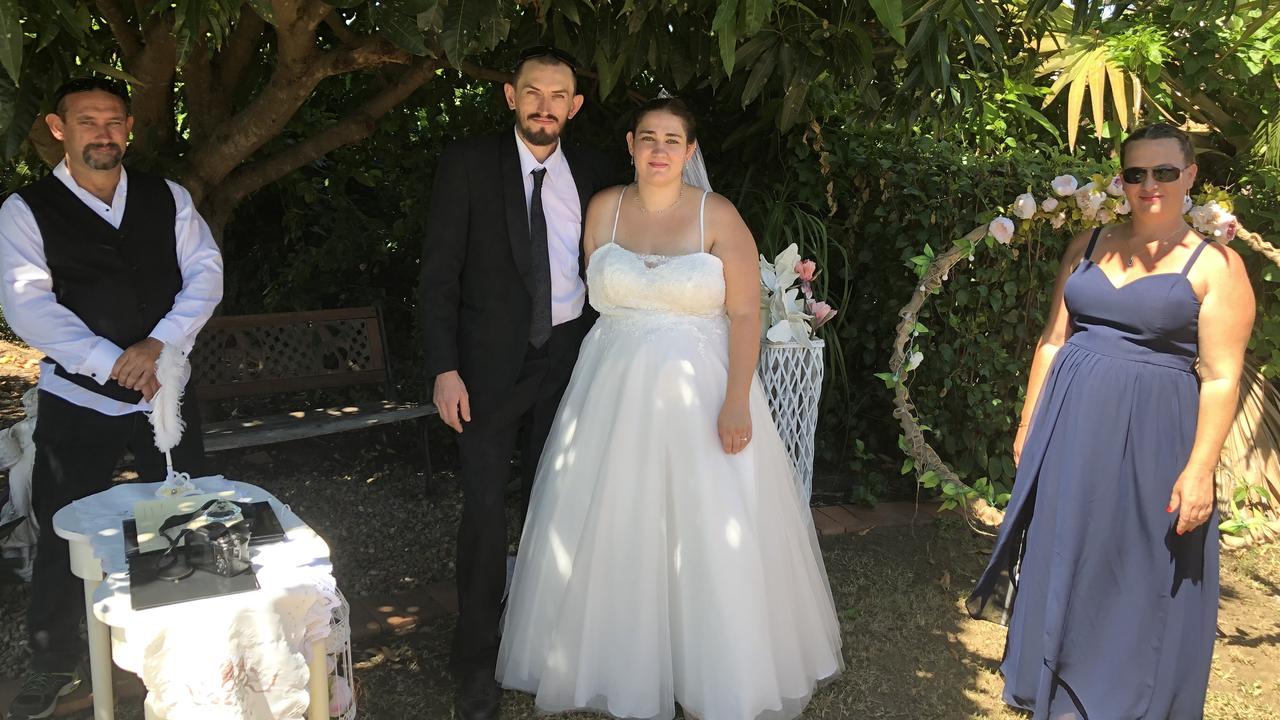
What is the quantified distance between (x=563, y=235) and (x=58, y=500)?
1814 mm

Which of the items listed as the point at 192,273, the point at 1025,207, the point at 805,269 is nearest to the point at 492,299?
the point at 192,273

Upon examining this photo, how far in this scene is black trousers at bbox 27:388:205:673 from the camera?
300cm

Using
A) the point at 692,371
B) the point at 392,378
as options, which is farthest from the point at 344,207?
the point at 692,371

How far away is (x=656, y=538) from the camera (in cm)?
299

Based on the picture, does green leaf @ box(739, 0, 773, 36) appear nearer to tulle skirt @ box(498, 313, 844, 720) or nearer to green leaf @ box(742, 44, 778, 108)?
green leaf @ box(742, 44, 778, 108)

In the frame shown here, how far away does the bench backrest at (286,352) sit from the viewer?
4672 millimetres

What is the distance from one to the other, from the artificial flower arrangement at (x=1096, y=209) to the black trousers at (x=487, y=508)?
201 centimetres

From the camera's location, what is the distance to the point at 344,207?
223 inches

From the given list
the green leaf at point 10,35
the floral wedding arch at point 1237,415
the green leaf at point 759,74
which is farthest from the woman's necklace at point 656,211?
the green leaf at point 10,35

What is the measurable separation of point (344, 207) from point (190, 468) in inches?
107

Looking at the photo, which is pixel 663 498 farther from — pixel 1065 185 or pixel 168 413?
pixel 1065 185

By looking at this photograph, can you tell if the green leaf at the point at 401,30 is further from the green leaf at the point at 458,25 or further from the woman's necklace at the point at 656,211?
the woman's necklace at the point at 656,211

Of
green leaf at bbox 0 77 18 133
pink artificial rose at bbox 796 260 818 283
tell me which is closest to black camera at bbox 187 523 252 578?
green leaf at bbox 0 77 18 133

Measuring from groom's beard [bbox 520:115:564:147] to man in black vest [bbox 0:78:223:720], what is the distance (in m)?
1.24
